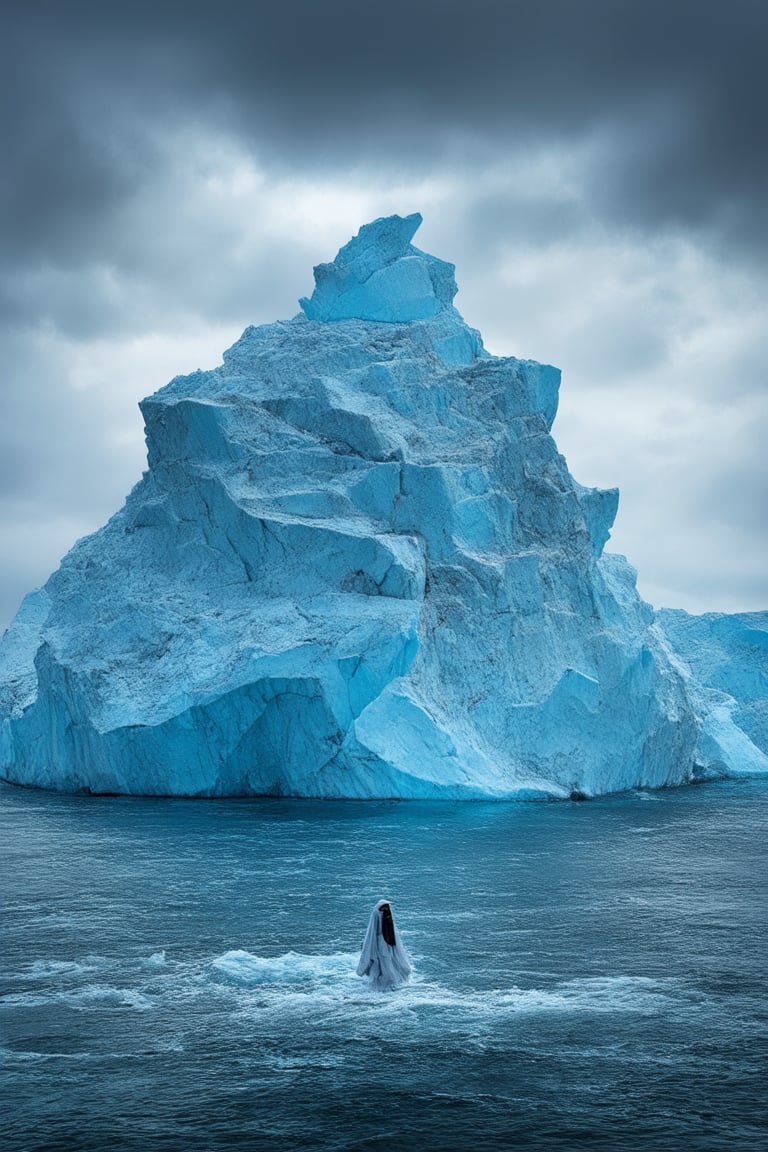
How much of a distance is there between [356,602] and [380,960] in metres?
17.5

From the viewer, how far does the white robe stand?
11.9 m

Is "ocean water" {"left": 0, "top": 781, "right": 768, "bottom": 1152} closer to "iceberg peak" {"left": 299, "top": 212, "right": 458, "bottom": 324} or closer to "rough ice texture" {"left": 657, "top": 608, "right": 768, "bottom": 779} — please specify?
"rough ice texture" {"left": 657, "top": 608, "right": 768, "bottom": 779}

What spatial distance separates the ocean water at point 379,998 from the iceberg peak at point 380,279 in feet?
66.4

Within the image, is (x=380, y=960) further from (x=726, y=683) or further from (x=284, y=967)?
(x=726, y=683)

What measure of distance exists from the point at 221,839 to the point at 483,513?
13325 millimetres

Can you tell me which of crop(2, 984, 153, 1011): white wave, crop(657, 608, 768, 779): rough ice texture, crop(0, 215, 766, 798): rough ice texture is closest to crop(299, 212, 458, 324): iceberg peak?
crop(0, 215, 766, 798): rough ice texture

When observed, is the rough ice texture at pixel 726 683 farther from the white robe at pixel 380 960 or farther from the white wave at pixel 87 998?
the white wave at pixel 87 998

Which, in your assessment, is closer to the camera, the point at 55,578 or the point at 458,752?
the point at 458,752

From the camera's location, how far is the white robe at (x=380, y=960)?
1188 centimetres

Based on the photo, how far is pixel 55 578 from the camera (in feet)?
109

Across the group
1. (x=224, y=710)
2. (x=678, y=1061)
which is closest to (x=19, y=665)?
(x=224, y=710)

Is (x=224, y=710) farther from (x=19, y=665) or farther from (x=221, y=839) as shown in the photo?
(x=19, y=665)

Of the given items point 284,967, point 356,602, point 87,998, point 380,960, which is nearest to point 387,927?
point 380,960

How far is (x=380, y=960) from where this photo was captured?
39.1 feet
